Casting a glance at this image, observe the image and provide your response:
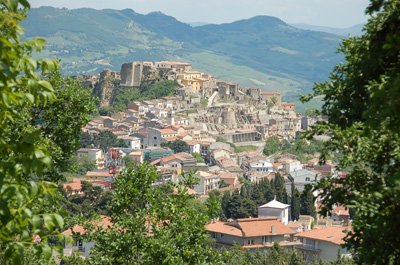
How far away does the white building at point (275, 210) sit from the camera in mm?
42969

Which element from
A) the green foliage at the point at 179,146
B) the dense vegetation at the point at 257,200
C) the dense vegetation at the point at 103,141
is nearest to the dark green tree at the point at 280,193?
the dense vegetation at the point at 257,200

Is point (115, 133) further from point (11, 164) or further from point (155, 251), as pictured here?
point (11, 164)

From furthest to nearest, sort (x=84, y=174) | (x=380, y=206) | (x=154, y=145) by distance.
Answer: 1. (x=154, y=145)
2. (x=84, y=174)
3. (x=380, y=206)

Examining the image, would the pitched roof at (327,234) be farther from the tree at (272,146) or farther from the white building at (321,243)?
the tree at (272,146)

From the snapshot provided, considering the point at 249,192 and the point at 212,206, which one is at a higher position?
the point at 212,206

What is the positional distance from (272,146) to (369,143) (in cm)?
6550

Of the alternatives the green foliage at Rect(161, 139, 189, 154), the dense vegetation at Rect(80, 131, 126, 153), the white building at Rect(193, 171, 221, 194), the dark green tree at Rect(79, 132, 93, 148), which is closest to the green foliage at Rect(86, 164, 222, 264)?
the white building at Rect(193, 171, 221, 194)

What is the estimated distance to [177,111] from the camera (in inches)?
2886

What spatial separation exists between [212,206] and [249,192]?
36744 millimetres

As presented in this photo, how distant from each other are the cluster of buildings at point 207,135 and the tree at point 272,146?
2.82 ft

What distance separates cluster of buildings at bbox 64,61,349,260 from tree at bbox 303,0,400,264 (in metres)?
32.1

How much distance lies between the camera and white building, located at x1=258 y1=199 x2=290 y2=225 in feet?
141

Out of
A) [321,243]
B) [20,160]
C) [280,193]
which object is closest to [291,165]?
[280,193]

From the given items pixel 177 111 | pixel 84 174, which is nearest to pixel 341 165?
pixel 84 174
